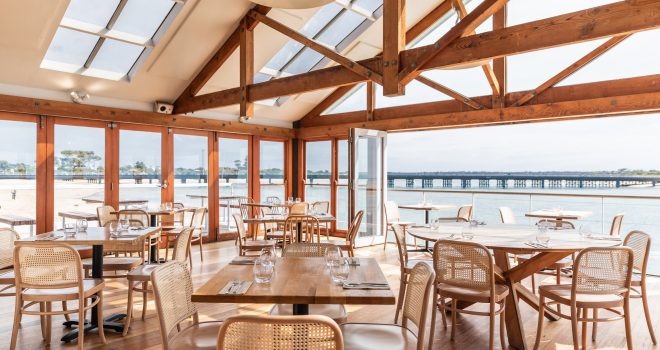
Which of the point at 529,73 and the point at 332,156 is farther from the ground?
the point at 529,73

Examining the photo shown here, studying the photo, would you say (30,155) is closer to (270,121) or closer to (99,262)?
(99,262)

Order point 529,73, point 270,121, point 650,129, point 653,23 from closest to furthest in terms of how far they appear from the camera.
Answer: point 653,23 < point 529,73 < point 270,121 < point 650,129

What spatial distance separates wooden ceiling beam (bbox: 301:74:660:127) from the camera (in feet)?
18.6

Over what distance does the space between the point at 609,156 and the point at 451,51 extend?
10460mm

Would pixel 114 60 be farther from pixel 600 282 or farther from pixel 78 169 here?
pixel 600 282

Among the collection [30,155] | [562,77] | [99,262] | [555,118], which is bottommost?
[99,262]

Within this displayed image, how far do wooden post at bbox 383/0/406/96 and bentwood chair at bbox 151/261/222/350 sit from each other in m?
2.81

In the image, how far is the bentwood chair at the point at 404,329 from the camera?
208cm

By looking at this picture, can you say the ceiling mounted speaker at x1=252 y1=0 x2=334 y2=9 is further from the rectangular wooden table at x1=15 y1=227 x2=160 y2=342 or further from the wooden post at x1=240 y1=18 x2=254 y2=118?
the wooden post at x1=240 y1=18 x2=254 y2=118

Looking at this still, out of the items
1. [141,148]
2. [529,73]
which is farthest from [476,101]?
[141,148]

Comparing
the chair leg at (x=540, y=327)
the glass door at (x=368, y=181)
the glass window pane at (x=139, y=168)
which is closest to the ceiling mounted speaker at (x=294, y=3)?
the chair leg at (x=540, y=327)

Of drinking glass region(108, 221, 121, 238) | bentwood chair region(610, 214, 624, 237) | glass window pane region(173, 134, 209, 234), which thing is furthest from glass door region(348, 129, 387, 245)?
drinking glass region(108, 221, 121, 238)

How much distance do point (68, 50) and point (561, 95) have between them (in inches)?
280

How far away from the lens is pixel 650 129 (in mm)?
11336
